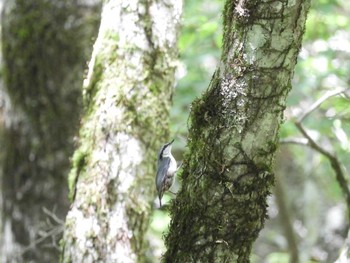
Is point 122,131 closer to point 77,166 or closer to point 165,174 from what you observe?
point 77,166

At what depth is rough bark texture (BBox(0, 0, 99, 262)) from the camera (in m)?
4.00

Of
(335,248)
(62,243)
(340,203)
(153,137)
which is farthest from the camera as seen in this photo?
(340,203)

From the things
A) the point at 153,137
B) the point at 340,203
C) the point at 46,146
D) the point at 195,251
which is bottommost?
the point at 195,251

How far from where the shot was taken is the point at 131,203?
9.27 ft

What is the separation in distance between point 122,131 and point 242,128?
123 centimetres

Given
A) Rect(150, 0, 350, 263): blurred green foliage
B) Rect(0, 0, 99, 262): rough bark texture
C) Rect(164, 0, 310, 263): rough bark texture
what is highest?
Rect(150, 0, 350, 263): blurred green foliage

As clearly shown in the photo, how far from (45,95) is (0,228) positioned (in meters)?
0.94

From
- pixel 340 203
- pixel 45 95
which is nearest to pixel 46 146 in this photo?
pixel 45 95

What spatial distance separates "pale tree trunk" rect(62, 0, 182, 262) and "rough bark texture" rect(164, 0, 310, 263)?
102 cm

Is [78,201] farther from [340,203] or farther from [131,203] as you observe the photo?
[340,203]

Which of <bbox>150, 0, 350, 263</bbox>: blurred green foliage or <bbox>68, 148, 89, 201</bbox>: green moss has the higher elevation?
<bbox>150, 0, 350, 263</bbox>: blurred green foliage

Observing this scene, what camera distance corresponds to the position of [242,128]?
5.64 ft

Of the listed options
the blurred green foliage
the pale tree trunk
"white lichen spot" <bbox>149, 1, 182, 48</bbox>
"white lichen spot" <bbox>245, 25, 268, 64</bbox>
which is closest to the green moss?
the pale tree trunk

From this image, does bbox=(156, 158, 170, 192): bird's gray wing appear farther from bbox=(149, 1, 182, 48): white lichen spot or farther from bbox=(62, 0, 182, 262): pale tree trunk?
bbox=(149, 1, 182, 48): white lichen spot
